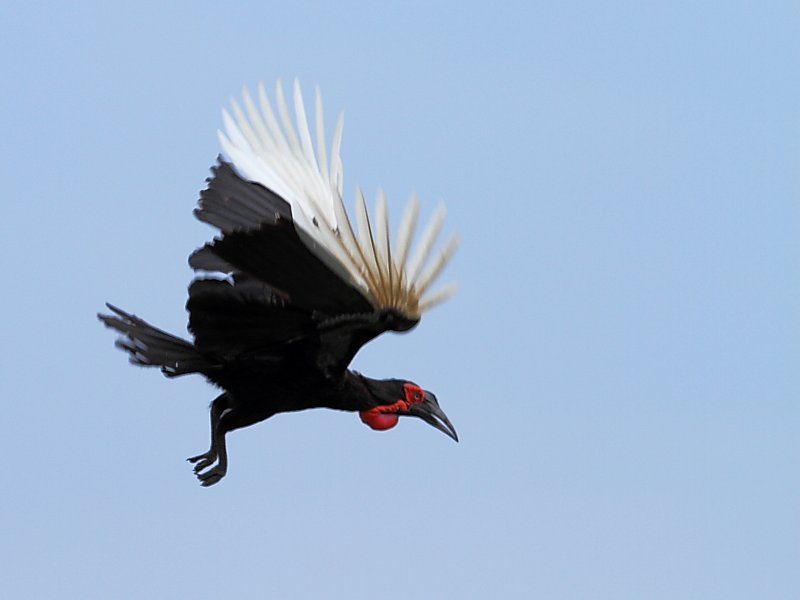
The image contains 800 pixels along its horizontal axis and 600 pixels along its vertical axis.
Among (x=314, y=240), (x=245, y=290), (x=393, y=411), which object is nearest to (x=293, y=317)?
(x=245, y=290)

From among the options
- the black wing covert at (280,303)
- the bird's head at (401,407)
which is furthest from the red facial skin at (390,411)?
the black wing covert at (280,303)

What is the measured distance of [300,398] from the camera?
770cm

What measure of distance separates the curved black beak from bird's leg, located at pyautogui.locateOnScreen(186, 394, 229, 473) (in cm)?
103

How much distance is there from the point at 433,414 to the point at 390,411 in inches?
10.2

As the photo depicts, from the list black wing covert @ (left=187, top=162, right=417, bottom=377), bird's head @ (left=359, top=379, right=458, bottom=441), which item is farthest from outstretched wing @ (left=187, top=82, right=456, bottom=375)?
bird's head @ (left=359, top=379, right=458, bottom=441)

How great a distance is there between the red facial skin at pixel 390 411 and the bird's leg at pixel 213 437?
0.74 metres

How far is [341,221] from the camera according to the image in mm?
6551

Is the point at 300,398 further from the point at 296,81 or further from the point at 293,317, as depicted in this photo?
the point at 296,81

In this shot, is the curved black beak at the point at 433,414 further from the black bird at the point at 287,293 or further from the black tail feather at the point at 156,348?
the black tail feather at the point at 156,348

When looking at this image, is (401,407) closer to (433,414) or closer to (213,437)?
(433,414)

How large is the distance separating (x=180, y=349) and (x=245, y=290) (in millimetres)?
767

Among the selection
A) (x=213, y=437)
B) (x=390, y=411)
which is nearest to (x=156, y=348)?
(x=213, y=437)

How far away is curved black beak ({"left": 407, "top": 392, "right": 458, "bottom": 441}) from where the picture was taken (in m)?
8.20

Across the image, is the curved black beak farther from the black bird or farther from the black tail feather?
the black tail feather
